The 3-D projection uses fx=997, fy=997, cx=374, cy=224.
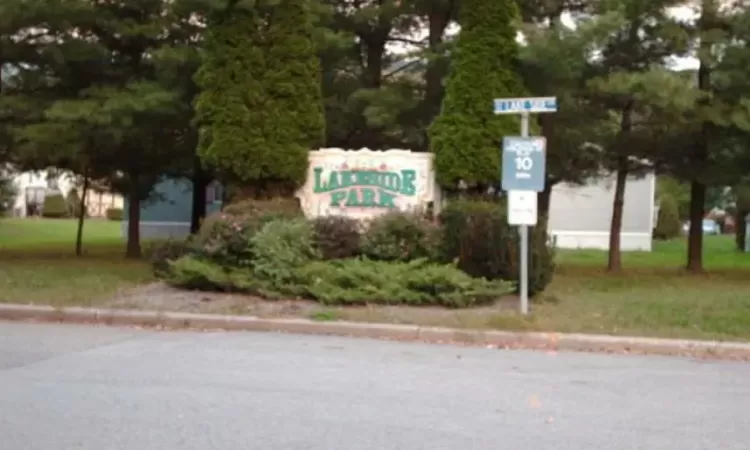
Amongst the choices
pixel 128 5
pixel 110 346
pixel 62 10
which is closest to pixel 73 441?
pixel 110 346

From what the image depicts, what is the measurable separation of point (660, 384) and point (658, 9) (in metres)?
12.3

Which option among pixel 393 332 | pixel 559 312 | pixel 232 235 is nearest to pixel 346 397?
pixel 393 332

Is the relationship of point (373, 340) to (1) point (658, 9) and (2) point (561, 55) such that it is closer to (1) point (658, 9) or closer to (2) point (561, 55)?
(2) point (561, 55)

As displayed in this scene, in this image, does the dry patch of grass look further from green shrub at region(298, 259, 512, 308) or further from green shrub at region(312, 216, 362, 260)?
green shrub at region(312, 216, 362, 260)

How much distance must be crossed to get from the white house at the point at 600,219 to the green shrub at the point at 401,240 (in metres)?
24.6

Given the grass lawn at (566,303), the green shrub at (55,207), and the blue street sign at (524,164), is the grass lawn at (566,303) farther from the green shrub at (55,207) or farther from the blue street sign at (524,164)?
the green shrub at (55,207)

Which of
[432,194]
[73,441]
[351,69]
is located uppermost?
[351,69]

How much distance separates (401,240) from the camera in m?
15.2

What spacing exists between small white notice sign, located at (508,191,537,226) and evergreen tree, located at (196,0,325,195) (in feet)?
15.7

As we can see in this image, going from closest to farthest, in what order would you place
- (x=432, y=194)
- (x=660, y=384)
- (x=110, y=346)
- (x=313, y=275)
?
1. (x=660, y=384)
2. (x=110, y=346)
3. (x=313, y=275)
4. (x=432, y=194)

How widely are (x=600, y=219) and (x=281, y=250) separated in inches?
1088

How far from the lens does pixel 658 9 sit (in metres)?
19.7

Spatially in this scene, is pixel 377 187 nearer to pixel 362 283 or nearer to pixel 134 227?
pixel 362 283

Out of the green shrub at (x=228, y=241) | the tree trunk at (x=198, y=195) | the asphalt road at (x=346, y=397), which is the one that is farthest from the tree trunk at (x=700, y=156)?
the tree trunk at (x=198, y=195)
